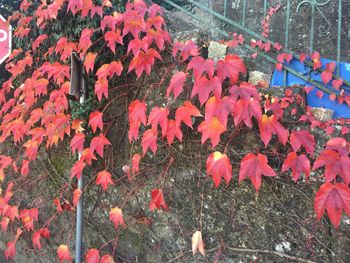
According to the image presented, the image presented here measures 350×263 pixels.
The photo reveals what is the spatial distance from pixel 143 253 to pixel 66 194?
2.45 feet

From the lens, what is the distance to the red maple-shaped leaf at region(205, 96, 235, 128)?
1.77m

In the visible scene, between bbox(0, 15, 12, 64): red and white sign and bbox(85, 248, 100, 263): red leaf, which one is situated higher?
bbox(0, 15, 12, 64): red and white sign

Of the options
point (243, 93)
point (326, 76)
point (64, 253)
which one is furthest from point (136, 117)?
point (326, 76)

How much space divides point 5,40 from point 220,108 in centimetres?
239

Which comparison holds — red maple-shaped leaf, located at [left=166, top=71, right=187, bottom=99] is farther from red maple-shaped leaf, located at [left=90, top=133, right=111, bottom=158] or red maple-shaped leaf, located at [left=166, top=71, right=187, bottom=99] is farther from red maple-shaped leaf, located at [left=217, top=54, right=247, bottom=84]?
red maple-shaped leaf, located at [left=90, top=133, right=111, bottom=158]

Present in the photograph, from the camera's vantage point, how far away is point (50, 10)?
253 cm

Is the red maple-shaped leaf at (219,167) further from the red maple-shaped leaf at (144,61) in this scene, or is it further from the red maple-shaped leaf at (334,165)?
the red maple-shaped leaf at (144,61)

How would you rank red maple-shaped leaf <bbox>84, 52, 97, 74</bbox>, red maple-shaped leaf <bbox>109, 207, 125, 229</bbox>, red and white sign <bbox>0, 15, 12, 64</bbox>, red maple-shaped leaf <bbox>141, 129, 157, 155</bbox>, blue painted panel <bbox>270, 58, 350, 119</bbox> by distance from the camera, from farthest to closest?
red and white sign <bbox>0, 15, 12, 64</bbox> → blue painted panel <bbox>270, 58, 350, 119</bbox> → red maple-shaped leaf <bbox>84, 52, 97, 74</bbox> → red maple-shaped leaf <bbox>109, 207, 125, 229</bbox> → red maple-shaped leaf <bbox>141, 129, 157, 155</bbox>

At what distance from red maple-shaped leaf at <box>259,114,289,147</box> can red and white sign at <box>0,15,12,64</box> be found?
8.07ft

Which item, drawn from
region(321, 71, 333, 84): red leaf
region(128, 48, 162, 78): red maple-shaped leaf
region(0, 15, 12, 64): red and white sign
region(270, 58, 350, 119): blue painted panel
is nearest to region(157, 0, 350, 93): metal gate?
region(270, 58, 350, 119): blue painted panel

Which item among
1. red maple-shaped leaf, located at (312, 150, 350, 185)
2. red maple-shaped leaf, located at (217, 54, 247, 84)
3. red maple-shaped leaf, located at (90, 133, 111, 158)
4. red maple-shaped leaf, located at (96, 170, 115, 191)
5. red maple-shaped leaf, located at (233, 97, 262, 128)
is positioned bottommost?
red maple-shaped leaf, located at (96, 170, 115, 191)

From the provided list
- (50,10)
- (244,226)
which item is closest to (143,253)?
(244,226)

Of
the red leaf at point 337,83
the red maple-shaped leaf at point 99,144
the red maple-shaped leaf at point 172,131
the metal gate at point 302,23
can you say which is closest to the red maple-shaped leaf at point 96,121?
the red maple-shaped leaf at point 99,144

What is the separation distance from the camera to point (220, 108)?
1.78 meters
